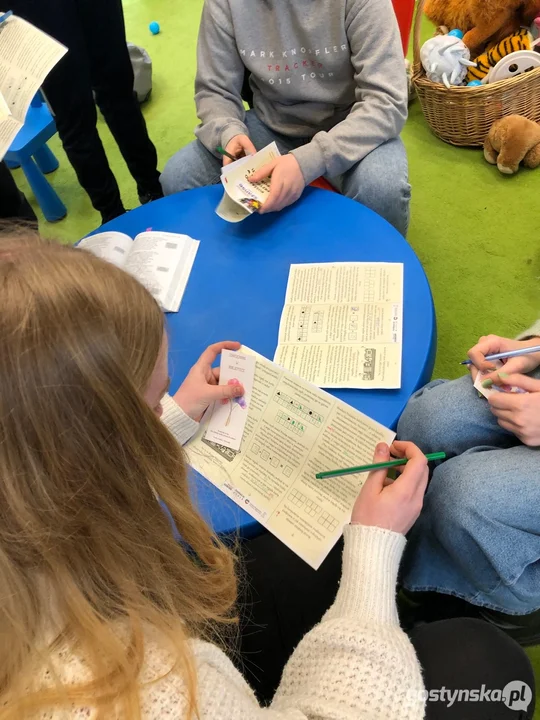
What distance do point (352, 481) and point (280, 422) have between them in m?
0.15

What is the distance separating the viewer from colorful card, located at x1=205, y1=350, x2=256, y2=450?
0.90 m

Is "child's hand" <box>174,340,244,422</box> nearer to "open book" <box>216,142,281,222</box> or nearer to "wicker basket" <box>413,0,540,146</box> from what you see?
"open book" <box>216,142,281,222</box>

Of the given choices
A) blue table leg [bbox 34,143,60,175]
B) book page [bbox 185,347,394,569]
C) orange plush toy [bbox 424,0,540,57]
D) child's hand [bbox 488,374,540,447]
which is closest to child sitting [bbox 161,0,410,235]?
book page [bbox 185,347,394,569]

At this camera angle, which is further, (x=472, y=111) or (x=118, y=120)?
(x=472, y=111)

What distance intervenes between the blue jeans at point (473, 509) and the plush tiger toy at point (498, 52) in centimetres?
140

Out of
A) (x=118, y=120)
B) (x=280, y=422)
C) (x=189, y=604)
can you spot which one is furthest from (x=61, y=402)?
(x=118, y=120)

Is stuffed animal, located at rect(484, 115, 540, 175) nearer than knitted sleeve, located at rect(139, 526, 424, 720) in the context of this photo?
No

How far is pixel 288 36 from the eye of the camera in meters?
1.25

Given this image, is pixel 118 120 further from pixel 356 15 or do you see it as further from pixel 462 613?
pixel 462 613

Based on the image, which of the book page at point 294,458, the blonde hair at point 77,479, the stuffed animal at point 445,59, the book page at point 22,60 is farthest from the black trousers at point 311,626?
the stuffed animal at point 445,59

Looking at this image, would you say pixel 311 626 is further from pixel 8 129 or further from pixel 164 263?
pixel 8 129

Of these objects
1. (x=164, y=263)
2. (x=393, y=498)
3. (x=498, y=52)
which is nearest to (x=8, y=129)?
(x=164, y=263)

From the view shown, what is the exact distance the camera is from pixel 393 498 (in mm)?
714

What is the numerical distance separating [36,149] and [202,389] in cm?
146
